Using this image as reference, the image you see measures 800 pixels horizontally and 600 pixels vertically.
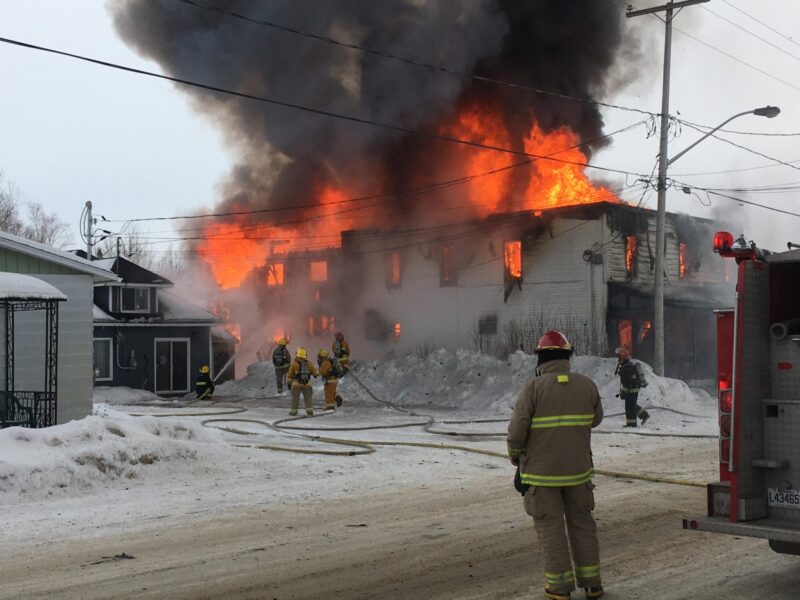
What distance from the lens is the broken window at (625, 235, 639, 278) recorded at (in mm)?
32688

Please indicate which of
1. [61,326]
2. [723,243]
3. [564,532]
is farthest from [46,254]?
[723,243]

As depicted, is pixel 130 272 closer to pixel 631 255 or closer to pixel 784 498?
pixel 631 255

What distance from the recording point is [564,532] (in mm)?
5363

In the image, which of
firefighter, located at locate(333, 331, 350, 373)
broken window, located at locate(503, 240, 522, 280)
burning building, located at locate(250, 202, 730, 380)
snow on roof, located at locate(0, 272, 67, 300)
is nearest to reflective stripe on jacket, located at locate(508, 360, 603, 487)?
snow on roof, located at locate(0, 272, 67, 300)

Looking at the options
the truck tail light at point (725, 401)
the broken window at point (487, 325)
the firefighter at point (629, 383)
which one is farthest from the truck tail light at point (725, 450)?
the broken window at point (487, 325)

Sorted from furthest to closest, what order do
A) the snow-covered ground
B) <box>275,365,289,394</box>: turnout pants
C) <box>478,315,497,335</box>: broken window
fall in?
<box>478,315,497,335</box>: broken window
<box>275,365,289,394</box>: turnout pants
the snow-covered ground

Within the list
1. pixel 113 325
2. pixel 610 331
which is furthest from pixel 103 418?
pixel 610 331

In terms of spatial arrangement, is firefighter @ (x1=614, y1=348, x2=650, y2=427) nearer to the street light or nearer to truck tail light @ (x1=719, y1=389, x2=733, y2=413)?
the street light

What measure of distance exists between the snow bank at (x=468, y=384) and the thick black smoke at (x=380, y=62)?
1091 cm

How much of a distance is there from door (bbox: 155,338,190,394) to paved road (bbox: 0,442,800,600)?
23.3 metres

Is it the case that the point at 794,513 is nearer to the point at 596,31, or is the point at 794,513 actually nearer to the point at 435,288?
the point at 435,288

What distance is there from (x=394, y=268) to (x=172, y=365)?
10.6 meters

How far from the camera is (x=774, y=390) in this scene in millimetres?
5746

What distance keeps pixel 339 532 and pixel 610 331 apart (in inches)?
995
